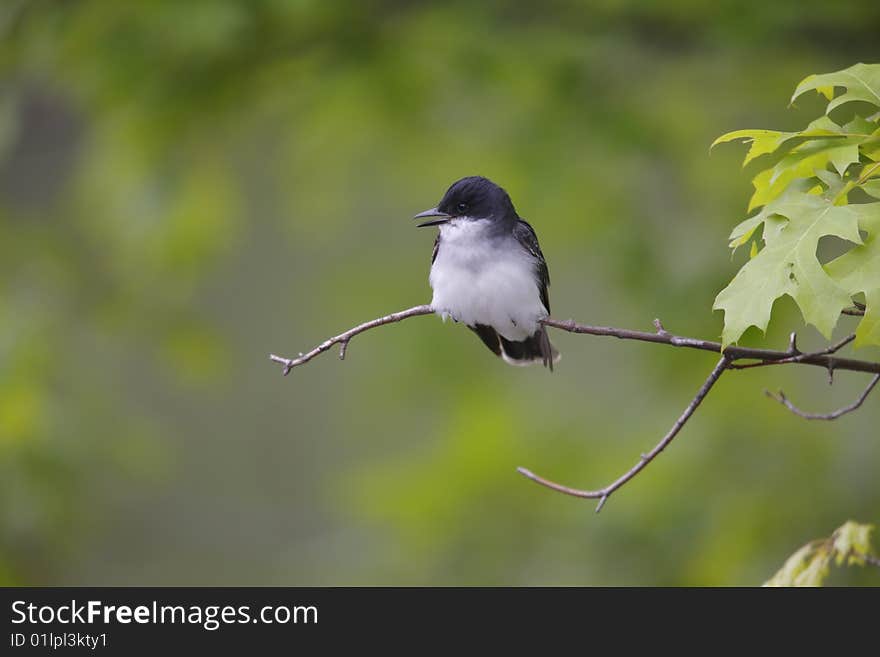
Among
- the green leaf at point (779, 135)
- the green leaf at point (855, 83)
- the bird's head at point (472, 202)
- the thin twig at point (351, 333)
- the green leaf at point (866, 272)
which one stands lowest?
the green leaf at point (866, 272)

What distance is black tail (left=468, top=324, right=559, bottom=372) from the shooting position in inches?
165

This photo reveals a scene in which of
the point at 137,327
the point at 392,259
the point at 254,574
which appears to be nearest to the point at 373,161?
the point at 392,259

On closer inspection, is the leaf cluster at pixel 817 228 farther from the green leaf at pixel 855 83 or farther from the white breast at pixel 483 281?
the white breast at pixel 483 281

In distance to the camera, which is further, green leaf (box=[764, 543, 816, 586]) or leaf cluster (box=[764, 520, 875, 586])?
green leaf (box=[764, 543, 816, 586])

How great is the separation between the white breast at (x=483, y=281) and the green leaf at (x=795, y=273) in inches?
57.9

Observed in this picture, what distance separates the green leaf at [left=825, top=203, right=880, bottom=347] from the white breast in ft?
5.21

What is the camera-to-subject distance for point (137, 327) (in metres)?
8.41

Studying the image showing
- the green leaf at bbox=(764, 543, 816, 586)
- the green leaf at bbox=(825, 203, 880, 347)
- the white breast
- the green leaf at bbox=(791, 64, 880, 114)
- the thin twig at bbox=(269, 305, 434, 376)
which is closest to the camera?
the green leaf at bbox=(825, 203, 880, 347)

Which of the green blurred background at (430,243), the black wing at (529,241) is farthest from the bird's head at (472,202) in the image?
the green blurred background at (430,243)

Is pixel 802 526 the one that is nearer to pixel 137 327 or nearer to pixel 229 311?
pixel 137 327

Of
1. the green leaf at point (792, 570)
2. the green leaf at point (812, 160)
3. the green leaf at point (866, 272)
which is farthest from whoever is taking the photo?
the green leaf at point (792, 570)

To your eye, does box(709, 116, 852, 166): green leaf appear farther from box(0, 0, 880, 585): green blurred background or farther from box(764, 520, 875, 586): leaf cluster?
box(0, 0, 880, 585): green blurred background

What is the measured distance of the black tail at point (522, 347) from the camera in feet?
13.8

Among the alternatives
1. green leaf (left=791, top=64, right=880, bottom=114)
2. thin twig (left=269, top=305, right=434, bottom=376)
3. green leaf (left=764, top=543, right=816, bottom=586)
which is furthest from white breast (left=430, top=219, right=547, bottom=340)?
green leaf (left=791, top=64, right=880, bottom=114)
